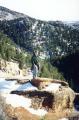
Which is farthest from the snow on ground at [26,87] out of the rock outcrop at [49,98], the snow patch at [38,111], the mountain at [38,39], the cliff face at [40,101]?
the mountain at [38,39]

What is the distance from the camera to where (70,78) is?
63.9 feet

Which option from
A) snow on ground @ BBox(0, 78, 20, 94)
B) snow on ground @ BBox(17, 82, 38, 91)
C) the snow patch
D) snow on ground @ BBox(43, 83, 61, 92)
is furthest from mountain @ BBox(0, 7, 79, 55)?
the snow patch

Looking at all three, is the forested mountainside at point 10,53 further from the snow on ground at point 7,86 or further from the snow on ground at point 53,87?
the snow on ground at point 53,87

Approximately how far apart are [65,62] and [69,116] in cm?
1020

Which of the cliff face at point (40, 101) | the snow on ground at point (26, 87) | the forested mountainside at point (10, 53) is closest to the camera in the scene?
the cliff face at point (40, 101)

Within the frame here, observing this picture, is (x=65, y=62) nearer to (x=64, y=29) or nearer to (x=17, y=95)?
(x=17, y=95)

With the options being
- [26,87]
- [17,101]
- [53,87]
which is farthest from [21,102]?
[53,87]

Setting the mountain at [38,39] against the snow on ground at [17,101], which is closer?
the snow on ground at [17,101]

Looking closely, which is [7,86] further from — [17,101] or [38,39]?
[38,39]

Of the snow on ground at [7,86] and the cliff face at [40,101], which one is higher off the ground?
the snow on ground at [7,86]

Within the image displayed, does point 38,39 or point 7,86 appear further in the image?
point 38,39

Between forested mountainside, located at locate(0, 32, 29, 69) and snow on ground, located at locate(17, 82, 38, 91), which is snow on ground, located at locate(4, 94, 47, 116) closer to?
snow on ground, located at locate(17, 82, 38, 91)


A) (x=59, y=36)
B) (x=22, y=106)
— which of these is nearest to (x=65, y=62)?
(x=59, y=36)

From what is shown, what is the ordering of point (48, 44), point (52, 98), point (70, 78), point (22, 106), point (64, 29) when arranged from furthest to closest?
1. point (64, 29)
2. point (48, 44)
3. point (70, 78)
4. point (52, 98)
5. point (22, 106)
